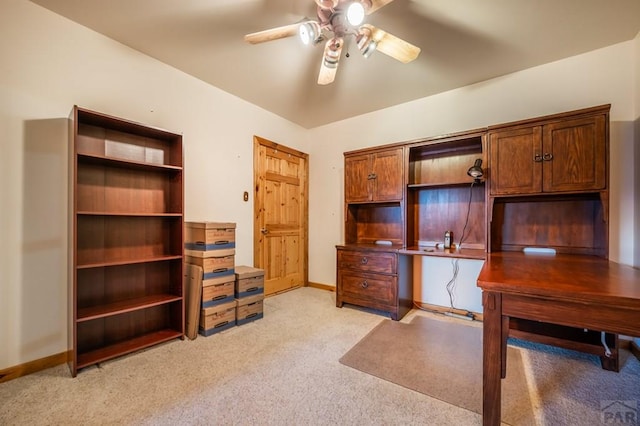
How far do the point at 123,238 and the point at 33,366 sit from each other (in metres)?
1.04

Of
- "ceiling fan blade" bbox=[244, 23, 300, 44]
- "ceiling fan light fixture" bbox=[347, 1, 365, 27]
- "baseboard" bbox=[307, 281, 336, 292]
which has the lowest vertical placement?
"baseboard" bbox=[307, 281, 336, 292]

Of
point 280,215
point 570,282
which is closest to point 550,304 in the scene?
point 570,282

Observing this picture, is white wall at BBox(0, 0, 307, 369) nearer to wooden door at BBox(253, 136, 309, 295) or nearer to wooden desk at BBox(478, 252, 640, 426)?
wooden door at BBox(253, 136, 309, 295)

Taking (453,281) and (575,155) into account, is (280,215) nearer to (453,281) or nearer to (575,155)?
(453,281)

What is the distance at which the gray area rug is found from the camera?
1600 millimetres

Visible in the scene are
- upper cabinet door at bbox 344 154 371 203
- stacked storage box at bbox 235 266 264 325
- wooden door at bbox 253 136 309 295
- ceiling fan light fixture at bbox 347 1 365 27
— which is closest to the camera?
ceiling fan light fixture at bbox 347 1 365 27

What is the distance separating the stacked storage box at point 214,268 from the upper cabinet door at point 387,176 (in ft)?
5.67

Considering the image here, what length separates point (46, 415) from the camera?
147cm

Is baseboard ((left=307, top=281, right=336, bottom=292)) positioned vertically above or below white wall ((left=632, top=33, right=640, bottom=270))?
below

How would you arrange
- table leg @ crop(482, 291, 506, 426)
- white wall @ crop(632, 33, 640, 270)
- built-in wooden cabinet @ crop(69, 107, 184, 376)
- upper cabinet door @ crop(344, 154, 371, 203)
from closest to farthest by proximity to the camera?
table leg @ crop(482, 291, 506, 426), built-in wooden cabinet @ crop(69, 107, 184, 376), white wall @ crop(632, 33, 640, 270), upper cabinet door @ crop(344, 154, 371, 203)

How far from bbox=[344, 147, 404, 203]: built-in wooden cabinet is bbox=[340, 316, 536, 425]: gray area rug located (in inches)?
56.8

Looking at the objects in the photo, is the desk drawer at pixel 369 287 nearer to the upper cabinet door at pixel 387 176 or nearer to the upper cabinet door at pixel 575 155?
the upper cabinet door at pixel 387 176

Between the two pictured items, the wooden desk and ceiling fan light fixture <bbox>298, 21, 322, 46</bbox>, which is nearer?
the wooden desk

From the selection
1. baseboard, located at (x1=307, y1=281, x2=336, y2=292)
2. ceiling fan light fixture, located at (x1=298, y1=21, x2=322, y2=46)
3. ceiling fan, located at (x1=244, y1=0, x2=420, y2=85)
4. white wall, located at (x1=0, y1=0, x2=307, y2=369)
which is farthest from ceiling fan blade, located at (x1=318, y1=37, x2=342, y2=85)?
baseboard, located at (x1=307, y1=281, x2=336, y2=292)
